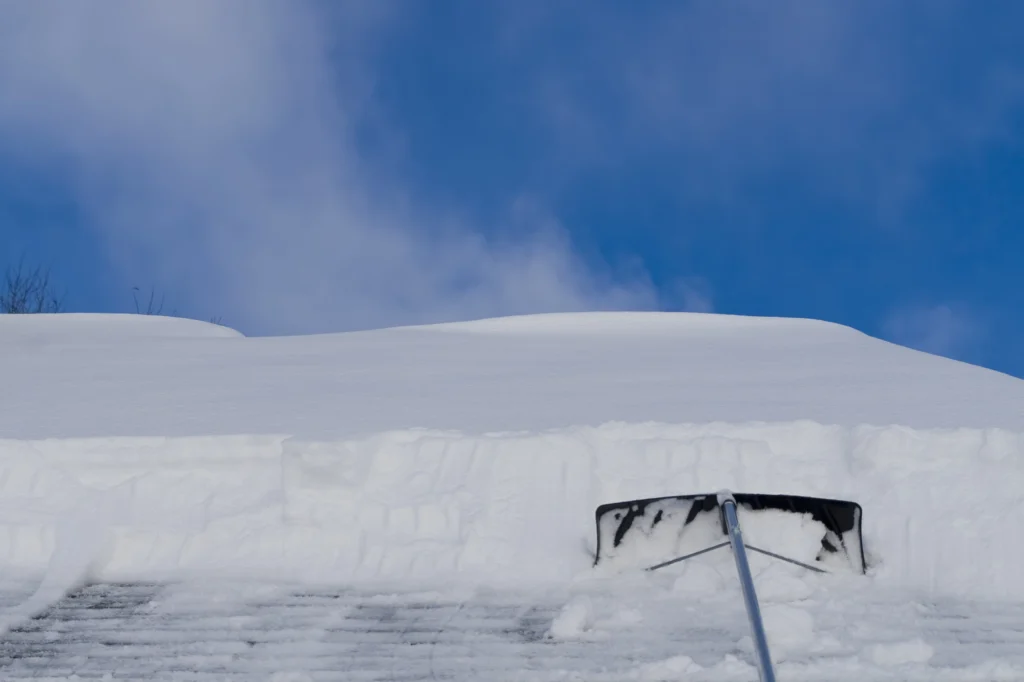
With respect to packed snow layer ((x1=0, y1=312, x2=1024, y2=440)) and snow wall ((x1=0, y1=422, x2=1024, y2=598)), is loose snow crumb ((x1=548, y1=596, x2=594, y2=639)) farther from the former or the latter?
packed snow layer ((x1=0, y1=312, x2=1024, y2=440))

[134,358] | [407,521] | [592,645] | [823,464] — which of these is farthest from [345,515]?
[134,358]

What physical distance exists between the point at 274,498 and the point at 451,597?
2.40ft

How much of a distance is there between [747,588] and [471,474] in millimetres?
1074

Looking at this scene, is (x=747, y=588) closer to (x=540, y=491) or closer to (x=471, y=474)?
(x=540, y=491)

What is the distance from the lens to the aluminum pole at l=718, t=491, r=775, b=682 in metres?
1.60

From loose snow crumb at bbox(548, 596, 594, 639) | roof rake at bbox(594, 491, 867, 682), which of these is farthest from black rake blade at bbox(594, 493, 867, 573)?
loose snow crumb at bbox(548, 596, 594, 639)

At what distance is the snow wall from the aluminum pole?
313 mm

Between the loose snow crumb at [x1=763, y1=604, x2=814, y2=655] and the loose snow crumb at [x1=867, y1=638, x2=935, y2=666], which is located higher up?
the loose snow crumb at [x1=763, y1=604, x2=814, y2=655]

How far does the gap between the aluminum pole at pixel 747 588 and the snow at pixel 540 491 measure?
0.56ft

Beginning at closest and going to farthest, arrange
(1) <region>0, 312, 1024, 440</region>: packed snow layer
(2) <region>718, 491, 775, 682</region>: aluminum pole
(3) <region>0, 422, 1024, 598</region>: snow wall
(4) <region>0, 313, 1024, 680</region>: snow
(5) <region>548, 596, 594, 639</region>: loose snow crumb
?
(2) <region>718, 491, 775, 682</region>: aluminum pole < (5) <region>548, 596, 594, 639</region>: loose snow crumb < (4) <region>0, 313, 1024, 680</region>: snow < (3) <region>0, 422, 1024, 598</region>: snow wall < (1) <region>0, 312, 1024, 440</region>: packed snow layer

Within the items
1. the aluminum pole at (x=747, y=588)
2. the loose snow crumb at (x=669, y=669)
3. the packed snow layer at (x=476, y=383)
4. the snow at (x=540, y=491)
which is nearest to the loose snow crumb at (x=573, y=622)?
the snow at (x=540, y=491)

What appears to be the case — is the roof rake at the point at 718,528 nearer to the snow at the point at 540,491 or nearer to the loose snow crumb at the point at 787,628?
the snow at the point at 540,491

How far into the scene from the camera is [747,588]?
1912 mm

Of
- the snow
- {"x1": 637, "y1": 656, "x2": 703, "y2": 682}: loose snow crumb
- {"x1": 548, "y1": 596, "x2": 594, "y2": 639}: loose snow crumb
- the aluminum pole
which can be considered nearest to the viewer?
the aluminum pole
